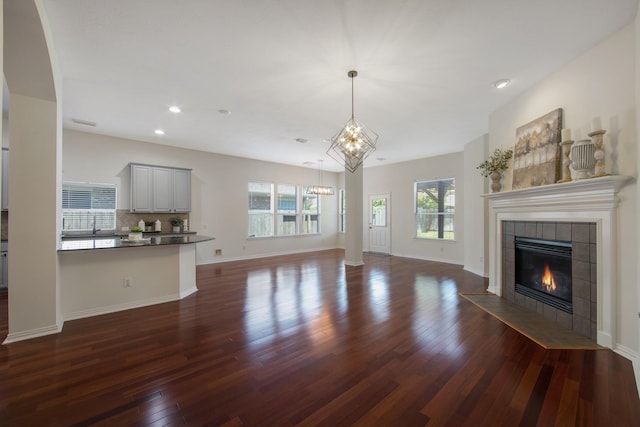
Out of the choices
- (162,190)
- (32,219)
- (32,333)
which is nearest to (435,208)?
(162,190)

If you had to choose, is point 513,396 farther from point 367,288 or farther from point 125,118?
point 125,118

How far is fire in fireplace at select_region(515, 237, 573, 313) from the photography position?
3.32 meters

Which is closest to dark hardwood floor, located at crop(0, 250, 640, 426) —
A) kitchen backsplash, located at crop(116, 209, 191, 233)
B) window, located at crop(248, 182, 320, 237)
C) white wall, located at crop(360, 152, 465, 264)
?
kitchen backsplash, located at crop(116, 209, 191, 233)

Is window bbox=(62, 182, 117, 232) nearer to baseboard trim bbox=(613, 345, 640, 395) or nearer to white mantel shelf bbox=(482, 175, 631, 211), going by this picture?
white mantel shelf bbox=(482, 175, 631, 211)

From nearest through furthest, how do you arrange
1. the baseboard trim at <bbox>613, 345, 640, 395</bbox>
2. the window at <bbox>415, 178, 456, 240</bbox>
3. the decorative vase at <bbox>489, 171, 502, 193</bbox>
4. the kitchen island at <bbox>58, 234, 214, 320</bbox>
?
the baseboard trim at <bbox>613, 345, 640, 395</bbox> → the kitchen island at <bbox>58, 234, 214, 320</bbox> → the decorative vase at <bbox>489, 171, 502, 193</bbox> → the window at <bbox>415, 178, 456, 240</bbox>

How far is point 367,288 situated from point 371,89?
3.15m

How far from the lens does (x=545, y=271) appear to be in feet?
11.9

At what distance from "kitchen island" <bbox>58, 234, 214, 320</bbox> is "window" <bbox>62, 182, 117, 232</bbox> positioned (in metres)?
2.07

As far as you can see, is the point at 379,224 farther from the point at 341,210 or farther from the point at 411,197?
the point at 341,210

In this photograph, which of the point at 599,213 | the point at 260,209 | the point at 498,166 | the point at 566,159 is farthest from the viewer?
the point at 260,209

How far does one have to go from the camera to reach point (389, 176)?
888cm

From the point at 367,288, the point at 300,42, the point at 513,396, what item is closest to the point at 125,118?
the point at 300,42

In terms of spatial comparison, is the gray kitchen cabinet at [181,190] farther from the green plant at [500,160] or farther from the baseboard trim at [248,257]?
the green plant at [500,160]

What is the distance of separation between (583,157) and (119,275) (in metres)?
5.65
